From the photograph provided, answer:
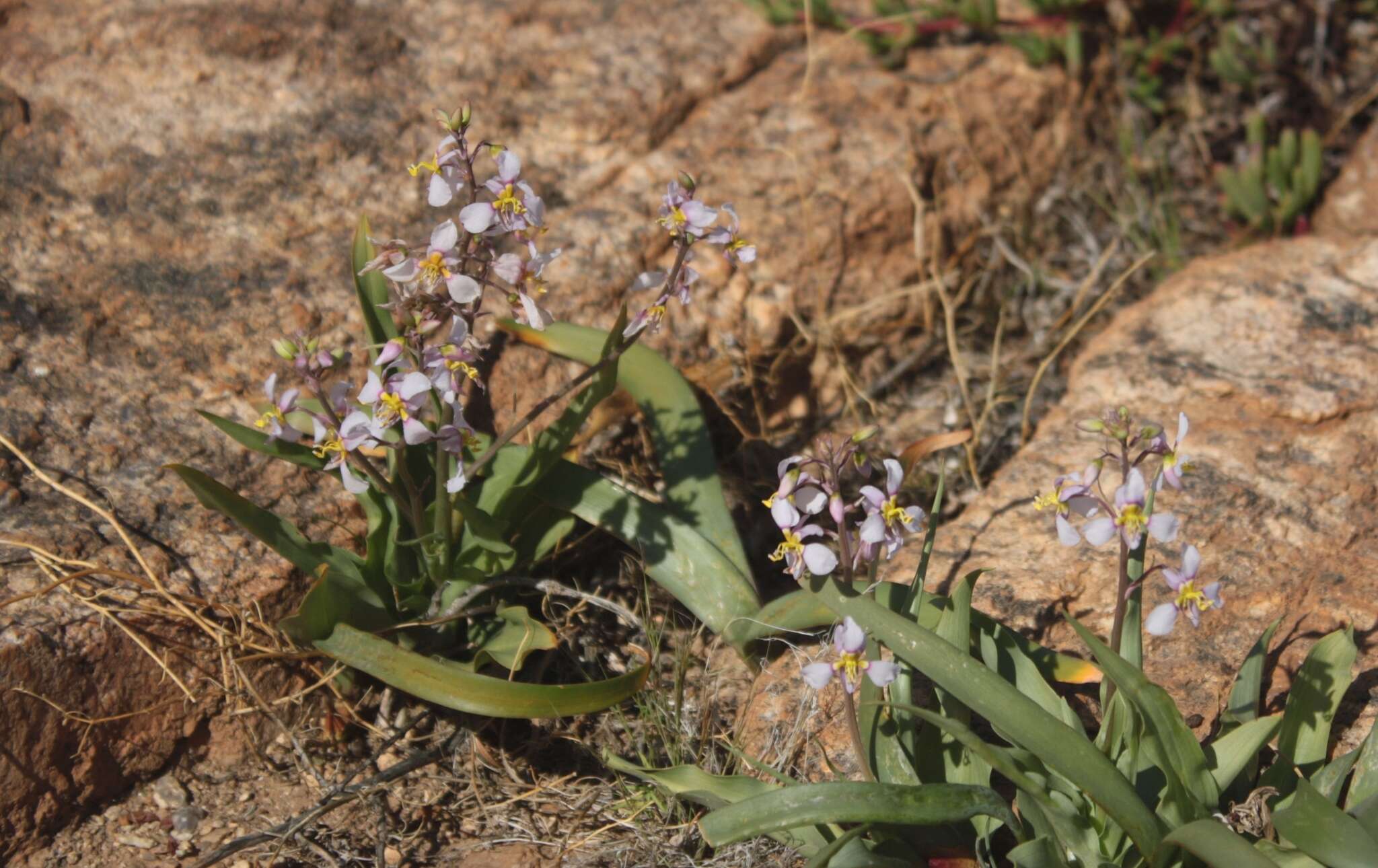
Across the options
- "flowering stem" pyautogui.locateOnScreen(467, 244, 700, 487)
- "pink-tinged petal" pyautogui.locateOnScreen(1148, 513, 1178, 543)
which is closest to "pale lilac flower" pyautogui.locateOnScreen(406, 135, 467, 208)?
"flowering stem" pyautogui.locateOnScreen(467, 244, 700, 487)

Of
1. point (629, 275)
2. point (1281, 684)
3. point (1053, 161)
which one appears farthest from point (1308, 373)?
point (629, 275)

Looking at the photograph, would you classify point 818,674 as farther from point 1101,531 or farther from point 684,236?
point 684,236

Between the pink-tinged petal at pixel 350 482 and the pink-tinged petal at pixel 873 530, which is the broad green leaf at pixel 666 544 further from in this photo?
the pink-tinged petal at pixel 873 530

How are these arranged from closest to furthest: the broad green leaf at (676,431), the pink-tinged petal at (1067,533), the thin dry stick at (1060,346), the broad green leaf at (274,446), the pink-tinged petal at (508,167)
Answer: the pink-tinged petal at (1067,533), the pink-tinged petal at (508,167), the broad green leaf at (274,446), the broad green leaf at (676,431), the thin dry stick at (1060,346)

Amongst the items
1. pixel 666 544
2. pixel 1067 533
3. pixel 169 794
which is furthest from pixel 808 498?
pixel 169 794

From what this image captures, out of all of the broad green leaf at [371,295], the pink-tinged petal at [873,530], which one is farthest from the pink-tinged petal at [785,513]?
the broad green leaf at [371,295]

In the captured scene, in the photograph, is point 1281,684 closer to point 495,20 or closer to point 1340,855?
point 1340,855

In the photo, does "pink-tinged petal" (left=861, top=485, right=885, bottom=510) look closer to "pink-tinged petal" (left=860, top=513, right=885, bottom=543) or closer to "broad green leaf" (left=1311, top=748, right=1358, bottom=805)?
"pink-tinged petal" (left=860, top=513, right=885, bottom=543)
